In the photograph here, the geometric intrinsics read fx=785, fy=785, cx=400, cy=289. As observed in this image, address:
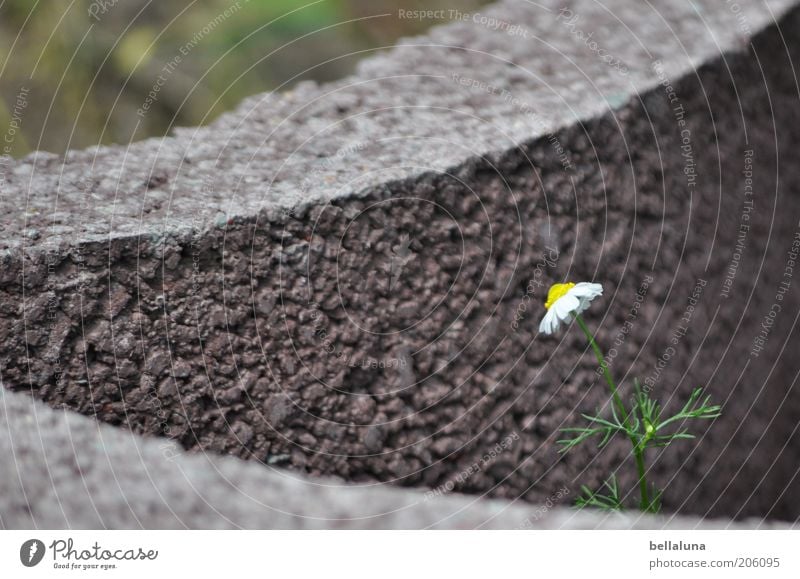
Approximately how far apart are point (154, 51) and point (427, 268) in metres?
0.72

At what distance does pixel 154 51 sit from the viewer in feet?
4.27

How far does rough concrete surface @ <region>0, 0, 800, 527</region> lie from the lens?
2.41ft

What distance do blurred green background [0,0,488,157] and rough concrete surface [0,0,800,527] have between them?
0.61 feet

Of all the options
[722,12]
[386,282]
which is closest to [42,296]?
[386,282]

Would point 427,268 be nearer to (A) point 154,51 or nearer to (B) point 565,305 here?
(B) point 565,305

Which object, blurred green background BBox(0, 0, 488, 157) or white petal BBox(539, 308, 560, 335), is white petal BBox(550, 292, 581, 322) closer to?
white petal BBox(539, 308, 560, 335)

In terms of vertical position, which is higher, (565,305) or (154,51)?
(154,51)

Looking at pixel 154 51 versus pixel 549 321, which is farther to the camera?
pixel 154 51

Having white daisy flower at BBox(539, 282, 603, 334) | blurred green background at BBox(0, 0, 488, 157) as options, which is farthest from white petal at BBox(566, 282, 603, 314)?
blurred green background at BBox(0, 0, 488, 157)

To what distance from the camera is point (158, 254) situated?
2.47 feet

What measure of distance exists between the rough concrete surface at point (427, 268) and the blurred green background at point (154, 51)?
0.61 feet

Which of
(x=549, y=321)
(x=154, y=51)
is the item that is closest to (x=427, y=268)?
(x=549, y=321)

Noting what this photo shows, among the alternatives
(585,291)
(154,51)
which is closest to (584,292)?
(585,291)

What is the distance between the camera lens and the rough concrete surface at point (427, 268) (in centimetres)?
73
